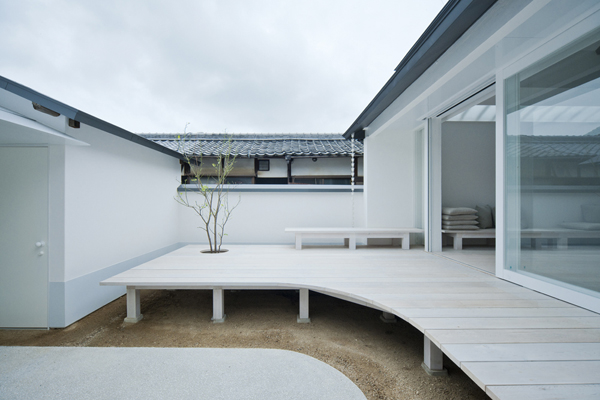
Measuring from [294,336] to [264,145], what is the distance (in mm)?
5601

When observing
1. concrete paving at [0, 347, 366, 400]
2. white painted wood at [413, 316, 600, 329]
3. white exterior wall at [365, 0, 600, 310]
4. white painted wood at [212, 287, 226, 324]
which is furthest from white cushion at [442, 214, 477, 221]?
white painted wood at [212, 287, 226, 324]

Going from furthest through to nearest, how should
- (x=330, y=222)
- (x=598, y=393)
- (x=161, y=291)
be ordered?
(x=330, y=222) → (x=161, y=291) → (x=598, y=393)

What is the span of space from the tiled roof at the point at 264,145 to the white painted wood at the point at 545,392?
4.99m

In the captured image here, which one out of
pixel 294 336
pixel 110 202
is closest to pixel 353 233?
pixel 294 336

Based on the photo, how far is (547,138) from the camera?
6.37 ft

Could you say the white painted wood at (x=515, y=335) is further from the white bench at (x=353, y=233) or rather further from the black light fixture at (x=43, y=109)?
the black light fixture at (x=43, y=109)

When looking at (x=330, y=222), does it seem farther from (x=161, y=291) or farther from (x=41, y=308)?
(x=41, y=308)

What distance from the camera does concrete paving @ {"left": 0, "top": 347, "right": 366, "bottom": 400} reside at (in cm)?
152

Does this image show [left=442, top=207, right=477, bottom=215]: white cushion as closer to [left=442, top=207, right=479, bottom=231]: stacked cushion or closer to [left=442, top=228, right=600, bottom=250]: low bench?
[left=442, top=207, right=479, bottom=231]: stacked cushion

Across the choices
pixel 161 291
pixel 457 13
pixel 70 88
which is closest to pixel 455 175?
pixel 457 13

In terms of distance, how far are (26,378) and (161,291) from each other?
184 cm

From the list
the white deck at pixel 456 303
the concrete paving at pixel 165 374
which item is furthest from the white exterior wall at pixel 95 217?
the concrete paving at pixel 165 374

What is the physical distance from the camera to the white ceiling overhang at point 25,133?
76.2 inches

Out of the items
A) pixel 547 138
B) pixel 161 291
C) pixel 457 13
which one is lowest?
pixel 161 291
